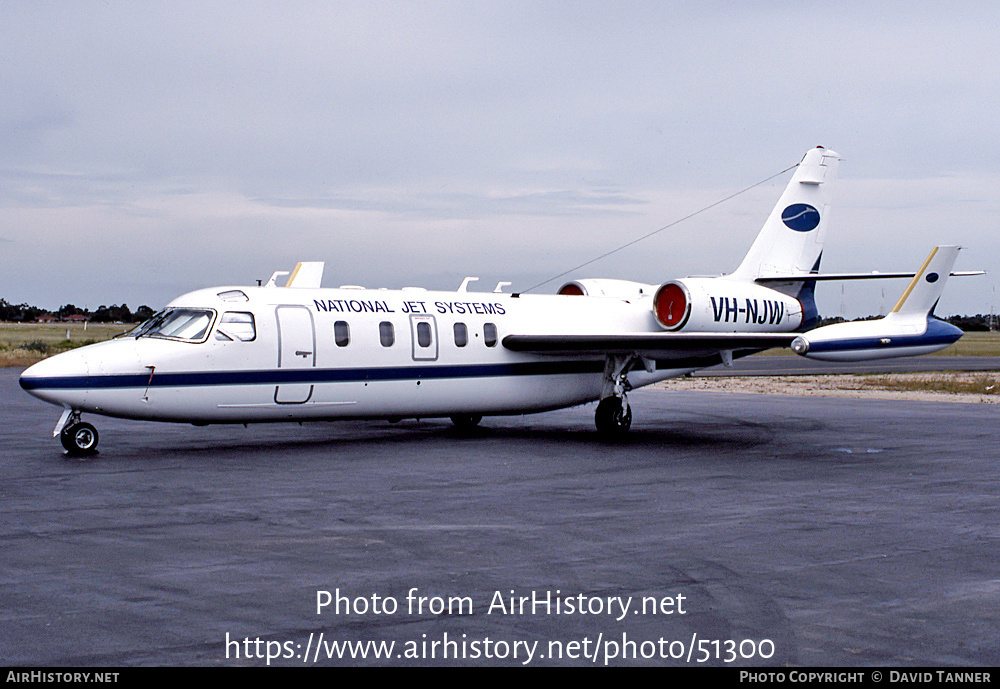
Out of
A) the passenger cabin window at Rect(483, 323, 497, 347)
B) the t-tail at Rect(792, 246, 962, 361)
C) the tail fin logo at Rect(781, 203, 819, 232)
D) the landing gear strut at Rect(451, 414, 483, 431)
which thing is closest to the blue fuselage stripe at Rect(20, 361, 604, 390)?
the passenger cabin window at Rect(483, 323, 497, 347)

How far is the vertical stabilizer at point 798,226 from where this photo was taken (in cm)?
2302

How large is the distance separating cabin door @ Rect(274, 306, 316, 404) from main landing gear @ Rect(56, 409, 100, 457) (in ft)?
8.82

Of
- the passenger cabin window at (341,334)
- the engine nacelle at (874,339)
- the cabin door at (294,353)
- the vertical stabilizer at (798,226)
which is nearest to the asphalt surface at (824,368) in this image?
the vertical stabilizer at (798,226)

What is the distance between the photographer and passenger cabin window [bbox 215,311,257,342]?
53.6ft

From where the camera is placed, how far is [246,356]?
16406mm

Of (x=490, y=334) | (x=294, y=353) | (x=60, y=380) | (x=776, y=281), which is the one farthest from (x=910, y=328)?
(x=60, y=380)

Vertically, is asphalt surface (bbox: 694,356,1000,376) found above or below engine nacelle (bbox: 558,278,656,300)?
below

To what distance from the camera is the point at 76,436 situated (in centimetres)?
1561

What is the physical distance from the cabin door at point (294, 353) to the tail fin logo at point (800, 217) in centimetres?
1133

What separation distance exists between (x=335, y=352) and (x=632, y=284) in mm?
8145

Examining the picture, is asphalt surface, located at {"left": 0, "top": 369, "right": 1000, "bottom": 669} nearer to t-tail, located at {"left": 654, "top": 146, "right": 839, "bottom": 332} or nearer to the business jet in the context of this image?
the business jet

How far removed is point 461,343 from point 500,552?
10.3 metres
